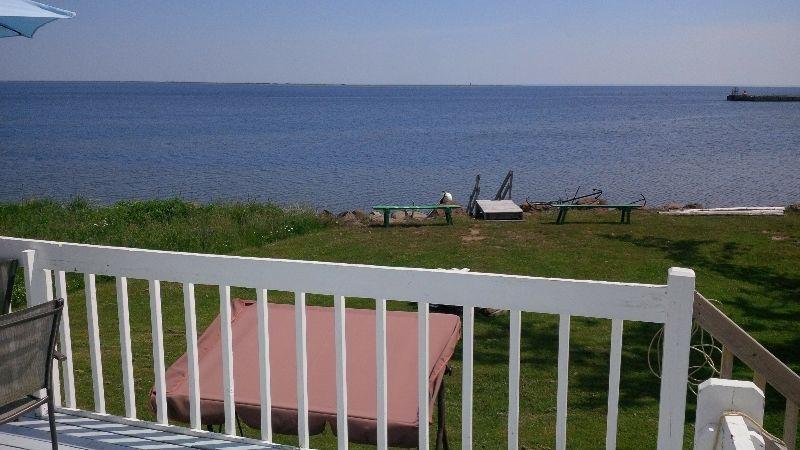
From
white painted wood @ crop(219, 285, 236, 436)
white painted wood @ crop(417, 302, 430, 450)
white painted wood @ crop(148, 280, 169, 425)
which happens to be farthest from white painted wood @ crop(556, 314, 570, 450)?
white painted wood @ crop(148, 280, 169, 425)

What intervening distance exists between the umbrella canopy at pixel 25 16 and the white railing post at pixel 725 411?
12.7 ft

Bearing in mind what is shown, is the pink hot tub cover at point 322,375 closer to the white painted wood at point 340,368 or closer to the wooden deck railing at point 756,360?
the white painted wood at point 340,368

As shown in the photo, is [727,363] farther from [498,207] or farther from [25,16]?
[498,207]

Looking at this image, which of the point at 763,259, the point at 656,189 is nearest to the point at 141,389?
the point at 763,259

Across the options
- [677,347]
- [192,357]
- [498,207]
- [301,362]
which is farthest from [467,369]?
[498,207]

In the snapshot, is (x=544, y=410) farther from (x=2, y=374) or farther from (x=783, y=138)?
(x=783, y=138)

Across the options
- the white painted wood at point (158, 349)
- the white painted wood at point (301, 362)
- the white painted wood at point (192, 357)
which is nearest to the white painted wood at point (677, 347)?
the white painted wood at point (301, 362)

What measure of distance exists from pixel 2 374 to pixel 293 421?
1.25 m

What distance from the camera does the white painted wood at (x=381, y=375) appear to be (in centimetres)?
311

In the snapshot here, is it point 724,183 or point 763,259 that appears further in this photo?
point 724,183

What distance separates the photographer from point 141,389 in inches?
261

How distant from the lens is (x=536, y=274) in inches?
416

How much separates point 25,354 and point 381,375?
1509 mm

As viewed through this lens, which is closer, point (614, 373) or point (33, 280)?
point (614, 373)
